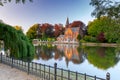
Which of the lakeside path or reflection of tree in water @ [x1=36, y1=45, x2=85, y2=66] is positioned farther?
reflection of tree in water @ [x1=36, y1=45, x2=85, y2=66]

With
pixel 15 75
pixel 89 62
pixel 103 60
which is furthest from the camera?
pixel 103 60

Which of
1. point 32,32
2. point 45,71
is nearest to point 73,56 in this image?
point 45,71

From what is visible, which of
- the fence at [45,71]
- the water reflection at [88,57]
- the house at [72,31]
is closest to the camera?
the fence at [45,71]

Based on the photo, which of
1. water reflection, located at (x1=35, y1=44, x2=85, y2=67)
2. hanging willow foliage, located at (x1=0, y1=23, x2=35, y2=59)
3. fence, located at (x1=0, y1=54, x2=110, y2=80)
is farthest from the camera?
water reflection, located at (x1=35, y1=44, x2=85, y2=67)

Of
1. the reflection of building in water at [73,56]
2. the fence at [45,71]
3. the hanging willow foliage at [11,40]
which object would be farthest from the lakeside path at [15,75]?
the reflection of building in water at [73,56]

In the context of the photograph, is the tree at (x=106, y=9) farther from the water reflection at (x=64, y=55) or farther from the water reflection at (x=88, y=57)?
the water reflection at (x=64, y=55)

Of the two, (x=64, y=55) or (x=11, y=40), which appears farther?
(x=64, y=55)

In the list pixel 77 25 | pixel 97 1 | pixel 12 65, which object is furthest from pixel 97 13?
pixel 77 25

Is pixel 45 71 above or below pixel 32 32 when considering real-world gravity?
below

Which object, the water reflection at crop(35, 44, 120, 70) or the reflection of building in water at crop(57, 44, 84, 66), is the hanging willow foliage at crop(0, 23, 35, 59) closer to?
the water reflection at crop(35, 44, 120, 70)

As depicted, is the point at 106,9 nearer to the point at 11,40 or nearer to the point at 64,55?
the point at 11,40

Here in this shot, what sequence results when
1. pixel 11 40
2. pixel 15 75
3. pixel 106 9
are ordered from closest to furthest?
pixel 106 9 → pixel 15 75 → pixel 11 40

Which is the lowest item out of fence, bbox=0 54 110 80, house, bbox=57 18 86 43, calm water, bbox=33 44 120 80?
calm water, bbox=33 44 120 80

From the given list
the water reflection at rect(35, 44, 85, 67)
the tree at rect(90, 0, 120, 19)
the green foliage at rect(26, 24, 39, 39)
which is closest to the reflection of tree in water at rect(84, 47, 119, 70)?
the water reflection at rect(35, 44, 85, 67)
